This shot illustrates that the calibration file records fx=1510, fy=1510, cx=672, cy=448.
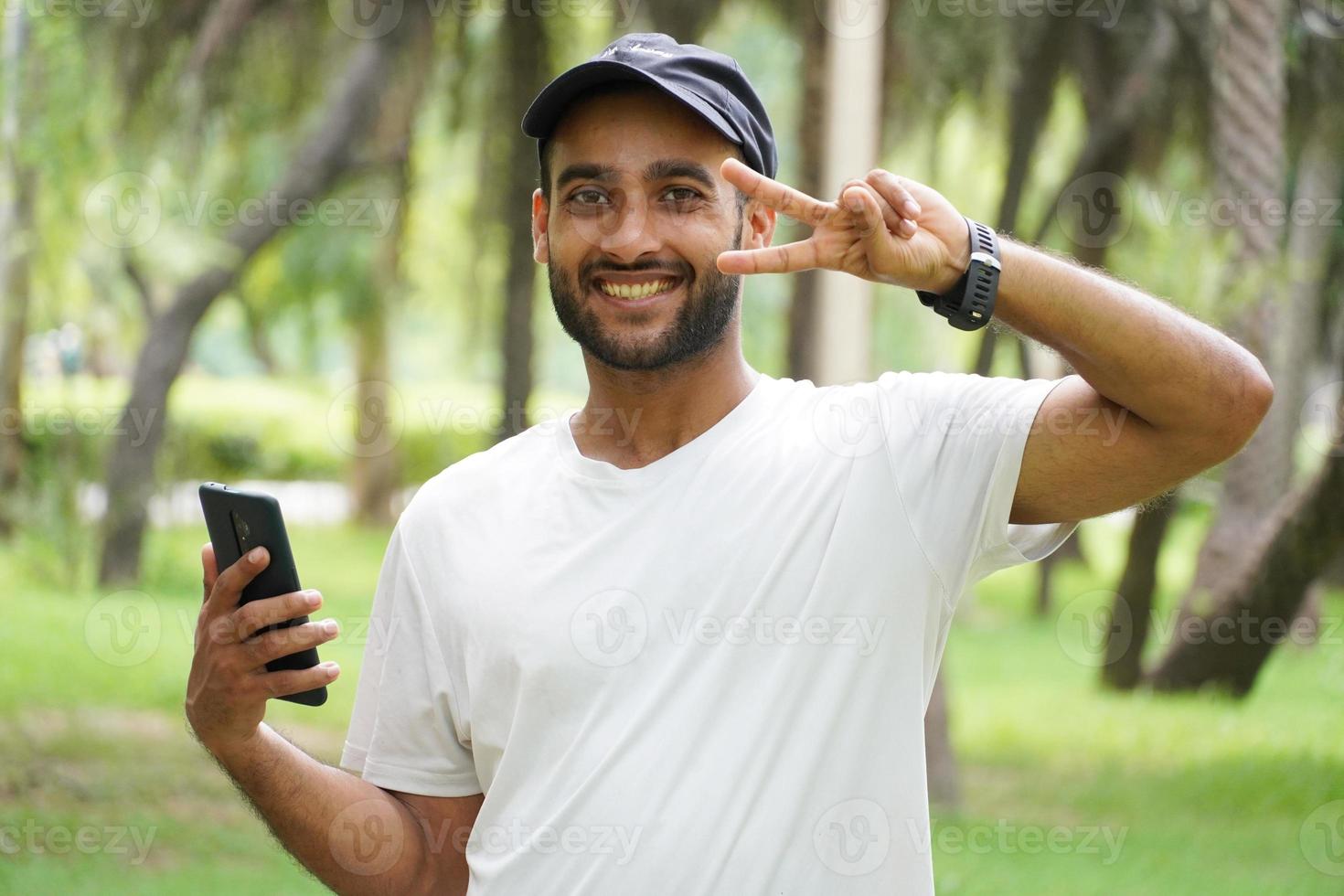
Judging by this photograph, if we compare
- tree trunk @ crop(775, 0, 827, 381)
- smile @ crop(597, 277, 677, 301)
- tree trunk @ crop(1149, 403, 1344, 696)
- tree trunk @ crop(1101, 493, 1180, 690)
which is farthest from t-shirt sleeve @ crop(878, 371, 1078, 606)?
tree trunk @ crop(1101, 493, 1180, 690)

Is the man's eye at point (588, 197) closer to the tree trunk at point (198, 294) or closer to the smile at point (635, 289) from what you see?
the smile at point (635, 289)

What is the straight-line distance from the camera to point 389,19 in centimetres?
1043

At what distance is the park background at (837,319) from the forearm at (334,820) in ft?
8.44

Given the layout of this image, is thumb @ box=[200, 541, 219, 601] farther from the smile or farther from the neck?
the smile

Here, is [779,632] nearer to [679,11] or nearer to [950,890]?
[950,890]

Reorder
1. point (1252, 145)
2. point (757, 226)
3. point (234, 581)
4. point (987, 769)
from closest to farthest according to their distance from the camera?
point (234, 581) < point (757, 226) < point (987, 769) < point (1252, 145)

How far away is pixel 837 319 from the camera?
6.82m

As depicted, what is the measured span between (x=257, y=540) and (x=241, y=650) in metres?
0.16

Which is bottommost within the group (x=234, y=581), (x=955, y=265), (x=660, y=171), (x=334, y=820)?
(x=334, y=820)

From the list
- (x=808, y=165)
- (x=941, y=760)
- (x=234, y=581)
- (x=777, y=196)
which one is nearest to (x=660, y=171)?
(x=777, y=196)

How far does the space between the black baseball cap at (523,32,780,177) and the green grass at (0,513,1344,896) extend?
13.8 feet

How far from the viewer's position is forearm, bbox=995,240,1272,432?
1968 millimetres

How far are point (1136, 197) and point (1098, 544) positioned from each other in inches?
388

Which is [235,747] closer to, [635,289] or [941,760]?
[635,289]
